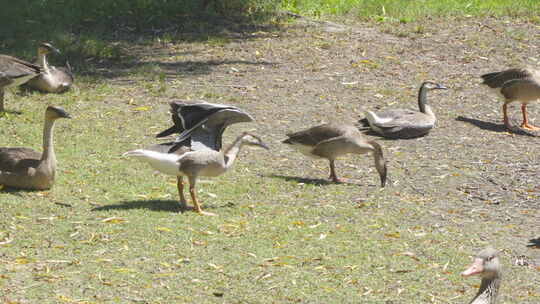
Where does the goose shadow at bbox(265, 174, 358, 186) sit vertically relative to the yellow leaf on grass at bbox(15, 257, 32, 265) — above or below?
above

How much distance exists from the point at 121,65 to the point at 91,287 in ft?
27.1

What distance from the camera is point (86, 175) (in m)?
9.09

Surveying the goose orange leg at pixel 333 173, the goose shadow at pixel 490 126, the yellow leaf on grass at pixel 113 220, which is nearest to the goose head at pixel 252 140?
the goose orange leg at pixel 333 173

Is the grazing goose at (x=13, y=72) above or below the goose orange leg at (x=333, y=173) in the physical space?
above

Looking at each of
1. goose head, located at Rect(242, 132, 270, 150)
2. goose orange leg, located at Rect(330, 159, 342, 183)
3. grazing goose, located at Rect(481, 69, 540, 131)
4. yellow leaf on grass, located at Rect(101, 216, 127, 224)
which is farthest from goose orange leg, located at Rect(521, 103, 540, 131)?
yellow leaf on grass, located at Rect(101, 216, 127, 224)

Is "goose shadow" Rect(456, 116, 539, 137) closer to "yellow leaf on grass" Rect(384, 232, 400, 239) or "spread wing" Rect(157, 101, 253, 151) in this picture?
"yellow leaf on grass" Rect(384, 232, 400, 239)

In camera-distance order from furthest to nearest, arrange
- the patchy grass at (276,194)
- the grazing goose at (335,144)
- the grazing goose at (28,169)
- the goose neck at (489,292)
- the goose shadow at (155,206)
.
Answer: the grazing goose at (335,144), the grazing goose at (28,169), the goose shadow at (155,206), the patchy grass at (276,194), the goose neck at (489,292)

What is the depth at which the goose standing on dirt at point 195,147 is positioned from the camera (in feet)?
25.8

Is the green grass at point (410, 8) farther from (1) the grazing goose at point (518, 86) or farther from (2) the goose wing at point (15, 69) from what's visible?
(2) the goose wing at point (15, 69)

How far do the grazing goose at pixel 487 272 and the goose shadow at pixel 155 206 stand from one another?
3670mm

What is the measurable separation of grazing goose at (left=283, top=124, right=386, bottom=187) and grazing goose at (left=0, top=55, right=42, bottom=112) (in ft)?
13.3

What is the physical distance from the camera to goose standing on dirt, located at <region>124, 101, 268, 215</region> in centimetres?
786

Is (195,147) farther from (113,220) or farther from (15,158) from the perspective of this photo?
(15,158)

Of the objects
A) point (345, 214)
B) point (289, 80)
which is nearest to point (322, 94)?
point (289, 80)
